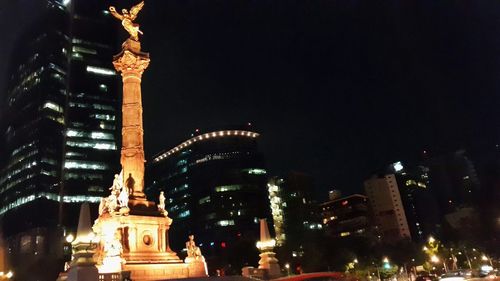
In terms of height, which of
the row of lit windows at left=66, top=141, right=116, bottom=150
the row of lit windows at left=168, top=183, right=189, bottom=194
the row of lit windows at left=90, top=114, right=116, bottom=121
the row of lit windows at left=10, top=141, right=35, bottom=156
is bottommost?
the row of lit windows at left=168, top=183, right=189, bottom=194

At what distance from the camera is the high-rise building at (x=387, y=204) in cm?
11916

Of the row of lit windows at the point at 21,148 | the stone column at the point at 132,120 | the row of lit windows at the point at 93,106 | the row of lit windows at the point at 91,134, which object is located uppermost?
the row of lit windows at the point at 93,106

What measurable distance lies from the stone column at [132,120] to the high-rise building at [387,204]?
3846 inches

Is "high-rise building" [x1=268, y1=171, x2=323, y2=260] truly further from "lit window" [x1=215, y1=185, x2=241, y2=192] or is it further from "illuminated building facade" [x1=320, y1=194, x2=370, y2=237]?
"lit window" [x1=215, y1=185, x2=241, y2=192]

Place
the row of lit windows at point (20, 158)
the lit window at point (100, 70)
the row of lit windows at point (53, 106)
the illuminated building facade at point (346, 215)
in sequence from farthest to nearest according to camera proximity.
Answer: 1. the illuminated building facade at point (346, 215)
2. the lit window at point (100, 70)
3. the row of lit windows at point (53, 106)
4. the row of lit windows at point (20, 158)

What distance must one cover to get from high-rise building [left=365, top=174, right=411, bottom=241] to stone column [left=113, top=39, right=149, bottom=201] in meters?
97.7

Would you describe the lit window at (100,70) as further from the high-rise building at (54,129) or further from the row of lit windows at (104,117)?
the row of lit windows at (104,117)

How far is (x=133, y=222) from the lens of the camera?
2673 cm

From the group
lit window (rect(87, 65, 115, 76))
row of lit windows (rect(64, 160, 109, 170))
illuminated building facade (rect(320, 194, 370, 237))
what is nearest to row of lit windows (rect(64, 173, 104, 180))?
row of lit windows (rect(64, 160, 109, 170))

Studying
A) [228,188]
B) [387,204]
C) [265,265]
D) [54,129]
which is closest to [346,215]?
[387,204]

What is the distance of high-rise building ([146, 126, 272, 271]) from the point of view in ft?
323

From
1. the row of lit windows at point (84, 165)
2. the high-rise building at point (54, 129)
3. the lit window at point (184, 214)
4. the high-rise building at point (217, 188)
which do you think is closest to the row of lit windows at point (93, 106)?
the high-rise building at point (54, 129)

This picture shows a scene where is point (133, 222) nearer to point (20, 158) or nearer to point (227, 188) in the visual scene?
point (20, 158)

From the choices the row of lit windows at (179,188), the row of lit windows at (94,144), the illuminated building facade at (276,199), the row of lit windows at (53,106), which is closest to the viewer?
the row of lit windows at (53,106)
